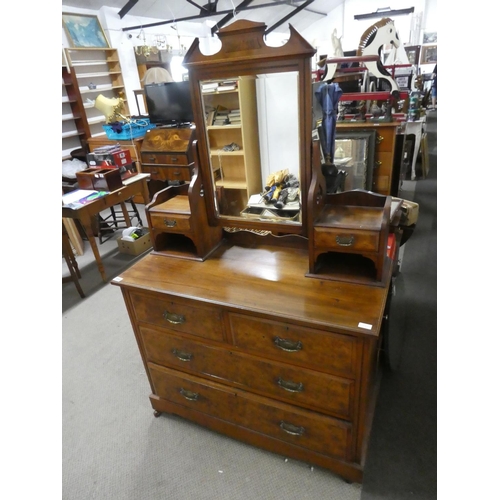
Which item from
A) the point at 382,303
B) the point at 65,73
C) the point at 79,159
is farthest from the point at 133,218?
the point at 382,303

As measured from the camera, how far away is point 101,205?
2.71 meters

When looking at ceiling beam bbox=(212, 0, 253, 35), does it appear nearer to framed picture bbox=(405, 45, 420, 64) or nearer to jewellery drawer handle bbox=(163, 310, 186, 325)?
framed picture bbox=(405, 45, 420, 64)

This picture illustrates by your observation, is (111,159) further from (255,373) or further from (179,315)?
(255,373)

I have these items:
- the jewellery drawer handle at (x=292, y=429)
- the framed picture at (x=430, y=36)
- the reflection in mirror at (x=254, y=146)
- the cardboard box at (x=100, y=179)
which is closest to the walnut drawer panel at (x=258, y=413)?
the jewellery drawer handle at (x=292, y=429)

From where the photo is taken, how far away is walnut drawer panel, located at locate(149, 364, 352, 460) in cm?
125

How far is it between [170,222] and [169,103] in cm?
291

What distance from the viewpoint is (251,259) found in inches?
54.5

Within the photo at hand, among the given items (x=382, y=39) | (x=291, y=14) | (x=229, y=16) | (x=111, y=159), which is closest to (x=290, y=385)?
(x=111, y=159)

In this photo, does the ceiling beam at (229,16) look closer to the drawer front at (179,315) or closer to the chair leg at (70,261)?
the chair leg at (70,261)

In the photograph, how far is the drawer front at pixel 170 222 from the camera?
1.35 metres

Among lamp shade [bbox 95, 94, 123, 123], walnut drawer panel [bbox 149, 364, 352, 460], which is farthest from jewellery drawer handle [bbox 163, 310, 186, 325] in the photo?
lamp shade [bbox 95, 94, 123, 123]

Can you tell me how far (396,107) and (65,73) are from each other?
13.5 ft

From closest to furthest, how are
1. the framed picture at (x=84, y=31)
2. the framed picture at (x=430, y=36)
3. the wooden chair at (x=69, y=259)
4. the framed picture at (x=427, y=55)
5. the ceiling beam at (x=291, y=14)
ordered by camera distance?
1. the wooden chair at (x=69, y=259)
2. the framed picture at (x=84, y=31)
3. the ceiling beam at (x=291, y=14)
4. the framed picture at (x=430, y=36)
5. the framed picture at (x=427, y=55)

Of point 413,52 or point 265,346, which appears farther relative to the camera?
point 413,52
